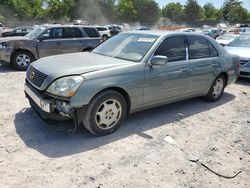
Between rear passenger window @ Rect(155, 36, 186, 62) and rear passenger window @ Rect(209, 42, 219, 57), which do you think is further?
rear passenger window @ Rect(209, 42, 219, 57)

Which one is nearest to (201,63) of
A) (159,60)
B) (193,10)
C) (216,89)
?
(216,89)

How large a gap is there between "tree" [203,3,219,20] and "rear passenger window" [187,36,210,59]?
94236 millimetres

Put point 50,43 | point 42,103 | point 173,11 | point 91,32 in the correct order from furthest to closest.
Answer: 1. point 173,11
2. point 91,32
3. point 50,43
4. point 42,103

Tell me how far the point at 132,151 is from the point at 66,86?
129cm

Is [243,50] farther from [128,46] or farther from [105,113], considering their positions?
[105,113]

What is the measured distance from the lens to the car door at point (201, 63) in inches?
218

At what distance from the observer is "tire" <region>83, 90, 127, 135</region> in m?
4.09

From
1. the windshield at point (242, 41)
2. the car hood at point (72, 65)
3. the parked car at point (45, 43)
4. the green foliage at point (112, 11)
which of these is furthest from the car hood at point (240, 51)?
the green foliage at point (112, 11)

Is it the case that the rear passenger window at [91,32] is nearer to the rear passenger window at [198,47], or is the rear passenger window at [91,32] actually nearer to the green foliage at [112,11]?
the rear passenger window at [198,47]

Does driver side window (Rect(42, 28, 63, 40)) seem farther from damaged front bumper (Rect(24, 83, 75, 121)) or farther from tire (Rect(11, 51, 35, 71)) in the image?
damaged front bumper (Rect(24, 83, 75, 121))

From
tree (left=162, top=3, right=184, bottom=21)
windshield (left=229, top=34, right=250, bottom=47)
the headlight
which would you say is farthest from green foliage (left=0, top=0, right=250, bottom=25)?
the headlight

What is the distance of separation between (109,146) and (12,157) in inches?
51.2

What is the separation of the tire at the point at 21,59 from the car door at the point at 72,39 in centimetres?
127

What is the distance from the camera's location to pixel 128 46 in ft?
16.7
